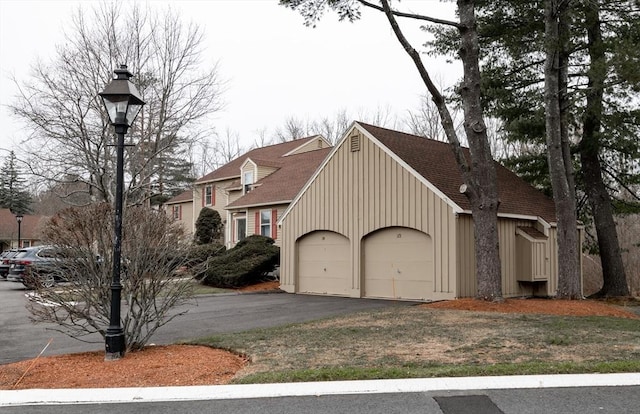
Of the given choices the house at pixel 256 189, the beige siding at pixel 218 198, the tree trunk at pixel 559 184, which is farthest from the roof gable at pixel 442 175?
the beige siding at pixel 218 198

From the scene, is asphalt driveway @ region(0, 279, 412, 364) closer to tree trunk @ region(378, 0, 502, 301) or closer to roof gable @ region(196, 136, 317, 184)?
tree trunk @ region(378, 0, 502, 301)

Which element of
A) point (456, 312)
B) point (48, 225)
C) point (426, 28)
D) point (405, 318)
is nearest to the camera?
point (48, 225)

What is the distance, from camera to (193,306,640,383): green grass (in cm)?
643

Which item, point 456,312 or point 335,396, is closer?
point 335,396

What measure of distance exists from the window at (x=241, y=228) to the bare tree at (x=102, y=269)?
62.9 feet

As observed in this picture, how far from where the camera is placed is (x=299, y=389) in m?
5.77

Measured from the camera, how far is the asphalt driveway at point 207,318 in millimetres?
9188

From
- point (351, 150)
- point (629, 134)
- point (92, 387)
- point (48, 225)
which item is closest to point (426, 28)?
point (351, 150)

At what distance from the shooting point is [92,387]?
6078 millimetres

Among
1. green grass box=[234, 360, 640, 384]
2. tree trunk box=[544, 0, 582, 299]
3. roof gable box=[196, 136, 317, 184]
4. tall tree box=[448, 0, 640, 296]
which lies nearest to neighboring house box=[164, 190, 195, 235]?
roof gable box=[196, 136, 317, 184]

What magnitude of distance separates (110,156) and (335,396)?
20.7 m

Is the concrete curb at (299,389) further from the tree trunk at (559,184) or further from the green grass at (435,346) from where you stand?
the tree trunk at (559,184)

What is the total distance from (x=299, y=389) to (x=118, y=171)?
13.3 ft

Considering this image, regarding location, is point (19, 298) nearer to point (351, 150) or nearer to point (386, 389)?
point (351, 150)
